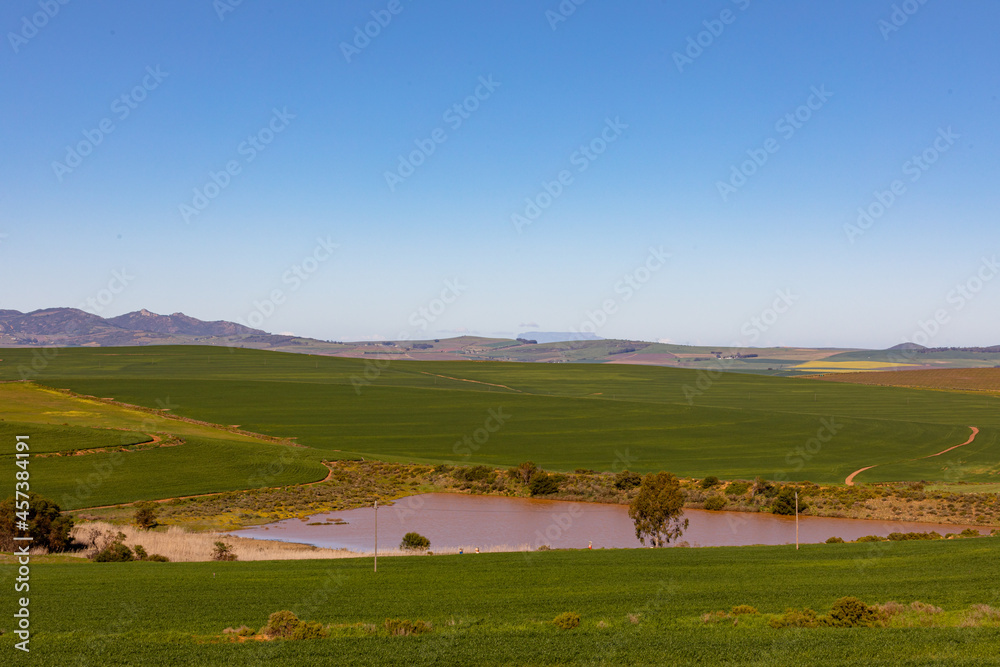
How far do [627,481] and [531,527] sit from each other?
1232 cm

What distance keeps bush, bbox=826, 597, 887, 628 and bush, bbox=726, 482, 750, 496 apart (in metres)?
33.4

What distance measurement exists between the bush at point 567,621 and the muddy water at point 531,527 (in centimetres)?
1936

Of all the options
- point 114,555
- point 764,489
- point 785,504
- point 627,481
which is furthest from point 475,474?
point 114,555

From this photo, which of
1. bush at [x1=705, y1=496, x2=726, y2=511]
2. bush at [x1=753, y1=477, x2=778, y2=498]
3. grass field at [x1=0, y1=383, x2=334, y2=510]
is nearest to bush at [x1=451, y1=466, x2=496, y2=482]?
grass field at [x1=0, y1=383, x2=334, y2=510]

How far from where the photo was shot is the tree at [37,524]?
3125 centimetres

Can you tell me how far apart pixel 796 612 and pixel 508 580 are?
352 inches

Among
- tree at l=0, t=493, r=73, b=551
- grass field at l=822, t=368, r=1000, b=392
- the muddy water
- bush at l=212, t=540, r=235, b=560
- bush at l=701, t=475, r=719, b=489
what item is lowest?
the muddy water

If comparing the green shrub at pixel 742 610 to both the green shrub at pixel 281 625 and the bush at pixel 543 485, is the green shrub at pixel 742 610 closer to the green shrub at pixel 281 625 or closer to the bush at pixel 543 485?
the green shrub at pixel 281 625

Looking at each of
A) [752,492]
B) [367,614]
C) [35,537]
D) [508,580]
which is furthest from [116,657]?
[752,492]

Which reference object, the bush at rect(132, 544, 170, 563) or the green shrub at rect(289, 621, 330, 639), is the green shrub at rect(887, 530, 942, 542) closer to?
the green shrub at rect(289, 621, 330, 639)

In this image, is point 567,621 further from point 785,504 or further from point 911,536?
point 785,504

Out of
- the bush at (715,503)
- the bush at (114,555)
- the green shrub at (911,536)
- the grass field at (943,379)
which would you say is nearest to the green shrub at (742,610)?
the green shrub at (911,536)

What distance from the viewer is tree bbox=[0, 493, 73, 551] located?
31250 mm

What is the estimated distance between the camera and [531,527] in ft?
144
